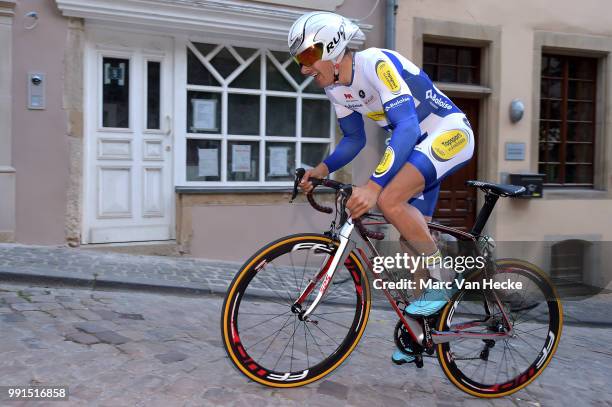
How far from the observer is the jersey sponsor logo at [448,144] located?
116 inches

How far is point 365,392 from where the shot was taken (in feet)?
10.1

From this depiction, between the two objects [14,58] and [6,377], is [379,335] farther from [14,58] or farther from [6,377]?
[14,58]

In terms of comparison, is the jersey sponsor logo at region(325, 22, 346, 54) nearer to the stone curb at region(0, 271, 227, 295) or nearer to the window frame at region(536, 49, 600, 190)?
the stone curb at region(0, 271, 227, 295)

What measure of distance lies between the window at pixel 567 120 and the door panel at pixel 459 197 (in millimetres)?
1284

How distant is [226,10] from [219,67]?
2.48 ft

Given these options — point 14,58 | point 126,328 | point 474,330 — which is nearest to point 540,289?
point 474,330

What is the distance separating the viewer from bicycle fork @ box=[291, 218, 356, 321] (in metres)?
2.78

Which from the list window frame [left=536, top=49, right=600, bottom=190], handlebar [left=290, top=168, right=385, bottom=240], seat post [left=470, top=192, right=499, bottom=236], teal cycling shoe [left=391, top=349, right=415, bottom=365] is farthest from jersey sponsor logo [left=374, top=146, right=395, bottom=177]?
window frame [left=536, top=49, right=600, bottom=190]

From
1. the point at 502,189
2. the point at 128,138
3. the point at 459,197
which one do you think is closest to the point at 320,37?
the point at 502,189

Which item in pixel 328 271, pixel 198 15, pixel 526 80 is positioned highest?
pixel 198 15

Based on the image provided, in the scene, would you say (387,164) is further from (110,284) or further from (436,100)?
(110,284)

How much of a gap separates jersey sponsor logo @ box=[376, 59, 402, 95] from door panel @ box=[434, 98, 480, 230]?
639 cm

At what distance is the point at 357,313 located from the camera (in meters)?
2.92

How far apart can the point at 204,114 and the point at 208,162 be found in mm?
618
